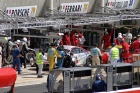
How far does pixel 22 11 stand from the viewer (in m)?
31.7

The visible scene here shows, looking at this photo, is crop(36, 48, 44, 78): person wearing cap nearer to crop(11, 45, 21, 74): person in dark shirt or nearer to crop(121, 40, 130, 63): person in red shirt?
crop(11, 45, 21, 74): person in dark shirt

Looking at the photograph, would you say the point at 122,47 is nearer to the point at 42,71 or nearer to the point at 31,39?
the point at 42,71

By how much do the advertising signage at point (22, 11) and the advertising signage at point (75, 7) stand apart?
2405mm

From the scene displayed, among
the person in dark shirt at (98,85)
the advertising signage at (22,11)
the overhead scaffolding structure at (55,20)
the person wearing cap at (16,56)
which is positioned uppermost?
the advertising signage at (22,11)

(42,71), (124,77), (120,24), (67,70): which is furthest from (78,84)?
(120,24)

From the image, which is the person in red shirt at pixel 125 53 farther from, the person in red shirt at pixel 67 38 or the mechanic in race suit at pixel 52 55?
the person in red shirt at pixel 67 38

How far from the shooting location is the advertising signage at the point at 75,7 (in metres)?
34.7

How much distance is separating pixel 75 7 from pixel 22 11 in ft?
16.6

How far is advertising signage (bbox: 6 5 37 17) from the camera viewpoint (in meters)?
30.9

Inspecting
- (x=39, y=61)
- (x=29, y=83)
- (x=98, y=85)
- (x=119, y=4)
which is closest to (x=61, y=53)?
(x=39, y=61)

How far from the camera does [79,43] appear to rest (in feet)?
107

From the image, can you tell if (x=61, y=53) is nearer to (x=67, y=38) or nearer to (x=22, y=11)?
(x=67, y=38)

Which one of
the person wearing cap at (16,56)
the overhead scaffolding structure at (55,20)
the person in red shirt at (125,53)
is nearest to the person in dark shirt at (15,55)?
the person wearing cap at (16,56)

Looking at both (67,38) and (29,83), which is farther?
(67,38)
